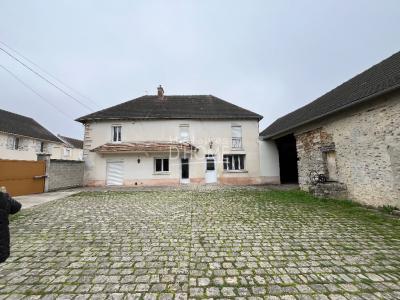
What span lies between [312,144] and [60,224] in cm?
1091

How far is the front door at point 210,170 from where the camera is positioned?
1554cm

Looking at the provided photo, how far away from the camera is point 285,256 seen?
3.56m

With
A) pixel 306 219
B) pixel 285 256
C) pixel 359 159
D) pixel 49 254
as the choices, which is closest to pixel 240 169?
pixel 359 159

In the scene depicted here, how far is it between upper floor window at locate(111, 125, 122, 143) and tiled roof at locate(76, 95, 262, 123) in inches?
32.5

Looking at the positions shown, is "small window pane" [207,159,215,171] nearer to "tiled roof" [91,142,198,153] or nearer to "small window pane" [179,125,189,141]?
"tiled roof" [91,142,198,153]

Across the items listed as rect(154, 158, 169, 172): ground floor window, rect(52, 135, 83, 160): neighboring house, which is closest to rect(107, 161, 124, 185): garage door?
rect(154, 158, 169, 172): ground floor window

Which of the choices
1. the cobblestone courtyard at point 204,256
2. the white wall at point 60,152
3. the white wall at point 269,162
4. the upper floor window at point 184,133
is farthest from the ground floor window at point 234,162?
the white wall at point 60,152

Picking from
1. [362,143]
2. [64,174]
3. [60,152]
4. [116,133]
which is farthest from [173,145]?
[60,152]

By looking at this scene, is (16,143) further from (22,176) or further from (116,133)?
(22,176)

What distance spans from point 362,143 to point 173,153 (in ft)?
36.1

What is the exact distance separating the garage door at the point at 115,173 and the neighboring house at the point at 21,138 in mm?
8914

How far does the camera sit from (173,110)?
651 inches

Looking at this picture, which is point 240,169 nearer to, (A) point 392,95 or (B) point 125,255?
(A) point 392,95

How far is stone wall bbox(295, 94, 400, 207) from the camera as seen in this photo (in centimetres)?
641
